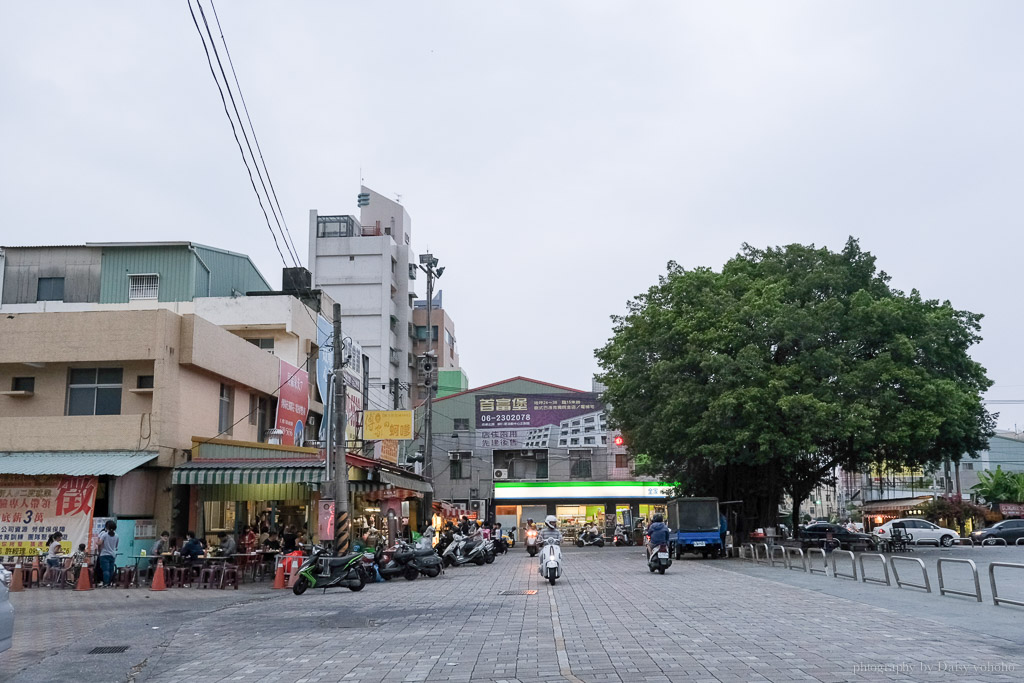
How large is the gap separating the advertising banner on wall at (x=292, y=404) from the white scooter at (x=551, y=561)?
12.1 m

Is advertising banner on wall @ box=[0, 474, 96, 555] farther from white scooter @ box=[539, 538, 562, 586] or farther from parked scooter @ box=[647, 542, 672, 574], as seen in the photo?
→ parked scooter @ box=[647, 542, 672, 574]

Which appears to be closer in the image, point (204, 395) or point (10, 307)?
point (204, 395)

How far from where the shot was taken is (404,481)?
105 feet

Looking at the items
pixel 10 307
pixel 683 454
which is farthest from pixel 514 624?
pixel 10 307

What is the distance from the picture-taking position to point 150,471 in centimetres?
2425

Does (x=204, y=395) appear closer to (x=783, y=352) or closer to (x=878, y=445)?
(x=783, y=352)

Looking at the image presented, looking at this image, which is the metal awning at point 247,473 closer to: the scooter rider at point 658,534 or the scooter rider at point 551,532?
the scooter rider at point 551,532

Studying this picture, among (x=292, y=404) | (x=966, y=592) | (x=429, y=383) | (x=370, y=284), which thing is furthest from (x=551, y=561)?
(x=370, y=284)

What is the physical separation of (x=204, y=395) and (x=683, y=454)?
1817 cm

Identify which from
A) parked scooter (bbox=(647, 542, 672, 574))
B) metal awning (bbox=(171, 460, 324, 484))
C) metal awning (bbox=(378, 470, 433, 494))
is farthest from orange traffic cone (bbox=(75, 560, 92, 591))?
parked scooter (bbox=(647, 542, 672, 574))

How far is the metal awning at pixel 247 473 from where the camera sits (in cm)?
2370

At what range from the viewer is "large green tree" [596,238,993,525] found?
32.4 metres

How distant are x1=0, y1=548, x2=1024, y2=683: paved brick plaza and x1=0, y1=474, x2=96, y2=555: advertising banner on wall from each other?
3279mm

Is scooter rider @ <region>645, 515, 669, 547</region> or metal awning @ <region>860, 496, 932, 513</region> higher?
metal awning @ <region>860, 496, 932, 513</region>
